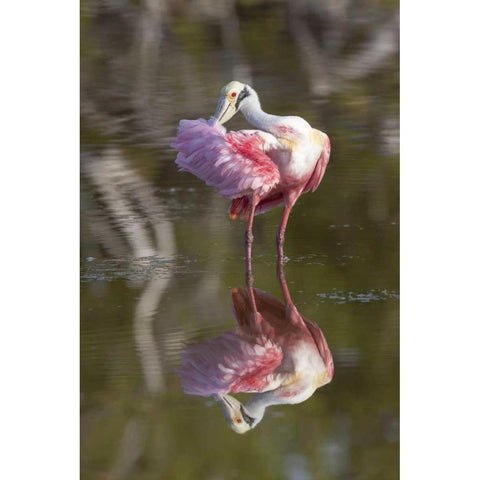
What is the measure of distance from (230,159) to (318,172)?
35 cm

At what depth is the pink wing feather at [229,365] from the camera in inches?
158

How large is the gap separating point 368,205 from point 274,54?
705 mm

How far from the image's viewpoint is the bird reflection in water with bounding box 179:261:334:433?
13.1 ft

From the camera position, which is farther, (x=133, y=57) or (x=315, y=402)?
(x=133, y=57)

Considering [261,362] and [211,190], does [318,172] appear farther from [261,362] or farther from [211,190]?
[261,362]

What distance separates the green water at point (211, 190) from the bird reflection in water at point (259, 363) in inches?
3.4

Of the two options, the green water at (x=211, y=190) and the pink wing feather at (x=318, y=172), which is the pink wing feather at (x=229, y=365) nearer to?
the green water at (x=211, y=190)

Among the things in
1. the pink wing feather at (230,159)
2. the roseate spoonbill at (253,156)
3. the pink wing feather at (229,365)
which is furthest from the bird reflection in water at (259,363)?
the pink wing feather at (230,159)

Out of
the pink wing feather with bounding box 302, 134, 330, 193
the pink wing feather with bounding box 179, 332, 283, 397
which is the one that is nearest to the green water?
the pink wing feather with bounding box 302, 134, 330, 193

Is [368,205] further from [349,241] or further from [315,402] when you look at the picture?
[315,402]

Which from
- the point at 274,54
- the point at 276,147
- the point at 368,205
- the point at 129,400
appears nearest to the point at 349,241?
the point at 368,205

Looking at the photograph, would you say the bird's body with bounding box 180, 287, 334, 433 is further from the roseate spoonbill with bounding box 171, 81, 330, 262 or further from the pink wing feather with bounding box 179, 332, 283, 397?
the roseate spoonbill with bounding box 171, 81, 330, 262

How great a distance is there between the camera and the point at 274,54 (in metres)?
4.50

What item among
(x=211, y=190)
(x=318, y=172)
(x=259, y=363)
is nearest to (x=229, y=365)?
(x=259, y=363)
